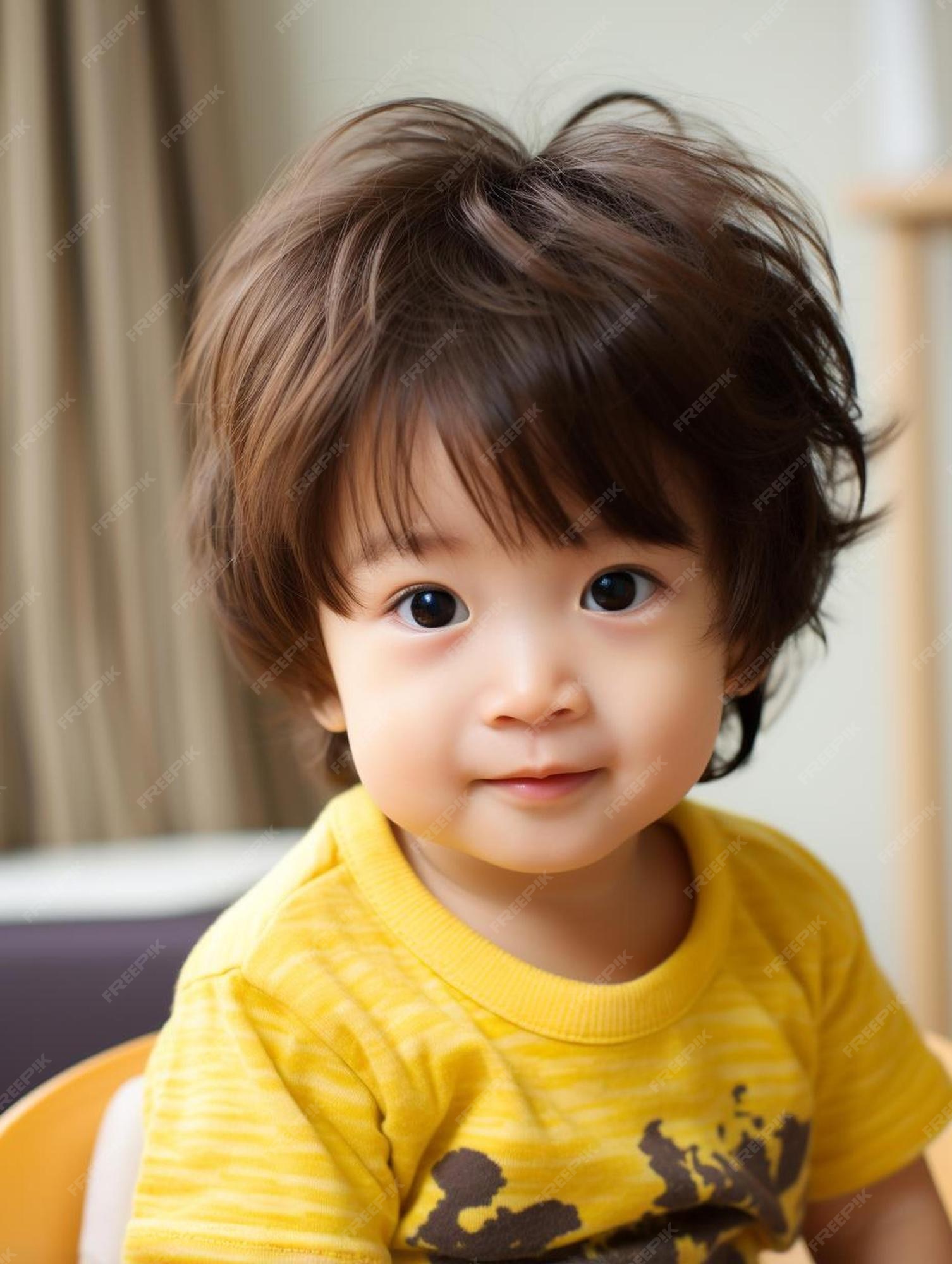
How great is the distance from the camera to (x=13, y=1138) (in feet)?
2.57

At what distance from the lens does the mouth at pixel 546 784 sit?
62 centimetres

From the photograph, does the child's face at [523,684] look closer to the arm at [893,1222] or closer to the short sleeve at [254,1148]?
the short sleeve at [254,1148]

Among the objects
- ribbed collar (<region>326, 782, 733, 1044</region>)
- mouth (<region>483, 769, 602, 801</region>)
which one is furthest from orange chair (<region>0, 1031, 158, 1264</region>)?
mouth (<region>483, 769, 602, 801</region>)

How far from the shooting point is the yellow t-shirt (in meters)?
0.63

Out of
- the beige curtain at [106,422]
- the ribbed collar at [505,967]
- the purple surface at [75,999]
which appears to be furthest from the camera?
the beige curtain at [106,422]

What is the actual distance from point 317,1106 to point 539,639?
256 millimetres

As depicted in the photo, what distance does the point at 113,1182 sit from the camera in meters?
0.78

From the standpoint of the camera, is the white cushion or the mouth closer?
the mouth

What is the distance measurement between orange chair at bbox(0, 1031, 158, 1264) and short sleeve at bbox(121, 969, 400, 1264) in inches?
6.3

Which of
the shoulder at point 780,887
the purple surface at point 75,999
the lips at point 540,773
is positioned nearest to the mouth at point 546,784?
the lips at point 540,773

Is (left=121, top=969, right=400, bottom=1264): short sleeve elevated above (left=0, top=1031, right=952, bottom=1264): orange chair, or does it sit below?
above

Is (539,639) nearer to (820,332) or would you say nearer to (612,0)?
(820,332)

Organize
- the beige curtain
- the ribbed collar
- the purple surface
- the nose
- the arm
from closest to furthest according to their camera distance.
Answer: the nose < the ribbed collar < the arm < the purple surface < the beige curtain

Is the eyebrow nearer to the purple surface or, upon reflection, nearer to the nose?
the nose
